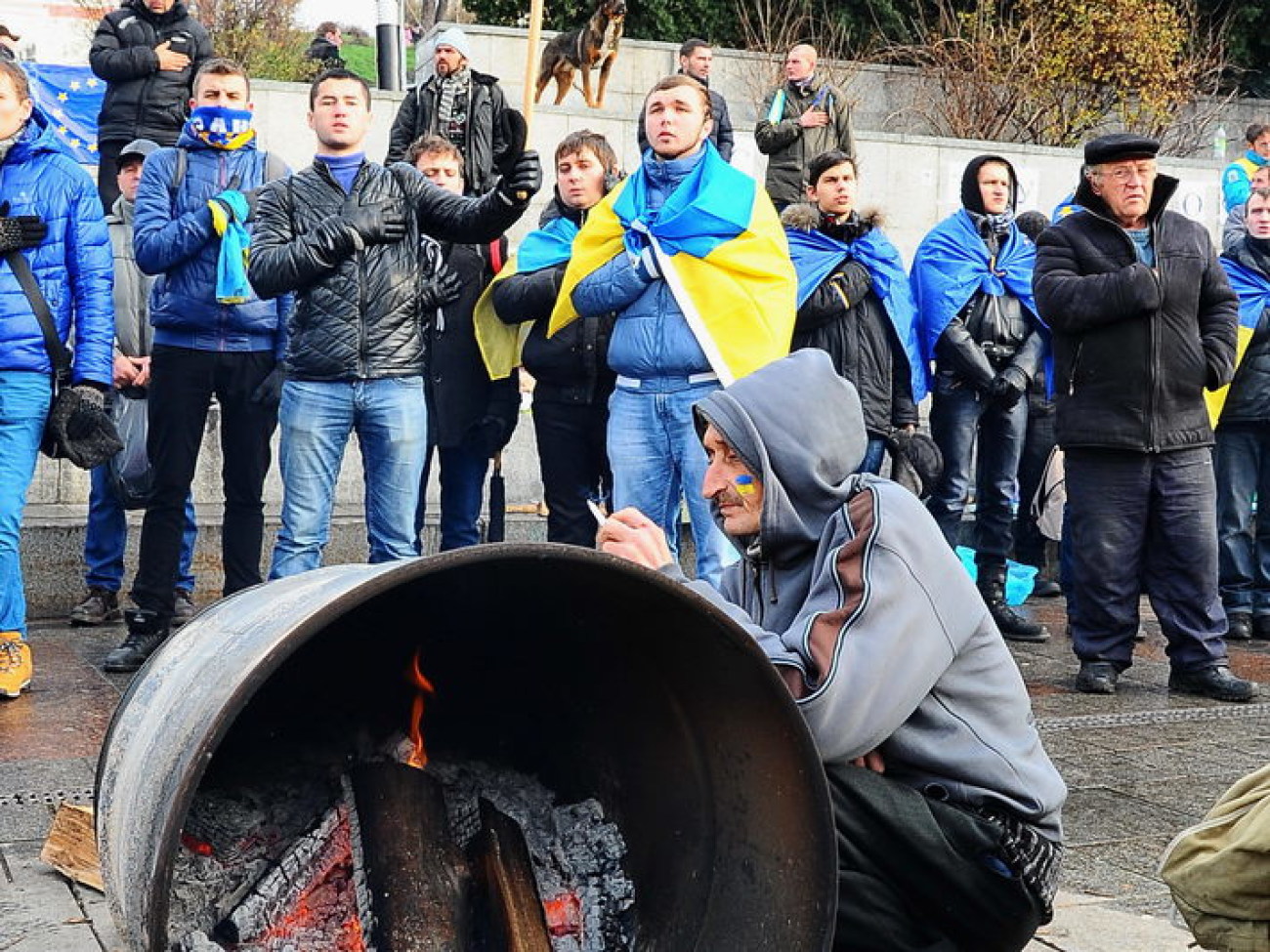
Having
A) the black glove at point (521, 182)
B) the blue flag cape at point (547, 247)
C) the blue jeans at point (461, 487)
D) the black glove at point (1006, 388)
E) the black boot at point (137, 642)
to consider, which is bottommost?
the black boot at point (137, 642)

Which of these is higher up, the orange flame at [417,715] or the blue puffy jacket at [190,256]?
the blue puffy jacket at [190,256]

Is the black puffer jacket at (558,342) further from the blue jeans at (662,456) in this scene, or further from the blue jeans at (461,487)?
the blue jeans at (662,456)

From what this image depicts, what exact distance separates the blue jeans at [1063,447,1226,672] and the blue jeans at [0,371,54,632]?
4.17 metres

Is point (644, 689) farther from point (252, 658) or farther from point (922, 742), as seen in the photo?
point (252, 658)

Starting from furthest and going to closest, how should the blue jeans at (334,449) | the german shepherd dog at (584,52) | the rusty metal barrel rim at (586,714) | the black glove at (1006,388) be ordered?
the german shepherd dog at (584,52) < the black glove at (1006,388) < the blue jeans at (334,449) < the rusty metal barrel rim at (586,714)

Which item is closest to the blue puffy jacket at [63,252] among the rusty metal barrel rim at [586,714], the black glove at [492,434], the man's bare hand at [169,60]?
the black glove at [492,434]

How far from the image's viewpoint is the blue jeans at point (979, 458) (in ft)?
29.6

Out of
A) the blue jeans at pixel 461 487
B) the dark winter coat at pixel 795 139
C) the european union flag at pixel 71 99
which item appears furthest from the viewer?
the european union flag at pixel 71 99

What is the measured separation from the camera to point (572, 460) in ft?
26.3

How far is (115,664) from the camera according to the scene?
6.98m

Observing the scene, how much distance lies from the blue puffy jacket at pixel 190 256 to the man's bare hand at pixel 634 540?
13.0 ft

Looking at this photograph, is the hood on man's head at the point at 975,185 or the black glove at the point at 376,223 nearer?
the black glove at the point at 376,223

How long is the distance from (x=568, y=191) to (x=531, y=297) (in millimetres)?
519

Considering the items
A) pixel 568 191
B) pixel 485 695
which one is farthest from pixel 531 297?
pixel 485 695
